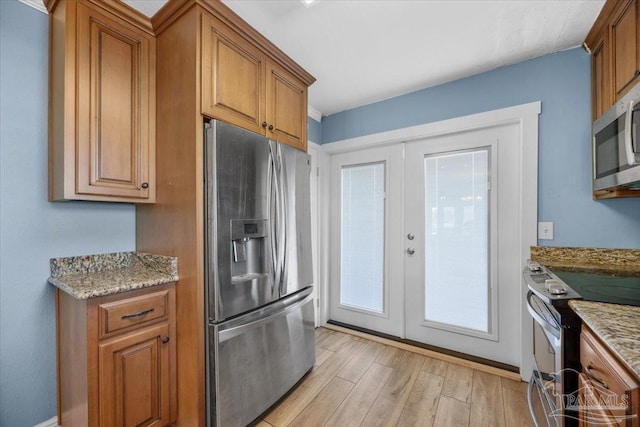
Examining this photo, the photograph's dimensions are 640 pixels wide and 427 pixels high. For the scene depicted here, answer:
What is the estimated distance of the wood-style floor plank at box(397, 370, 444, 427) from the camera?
5.20ft

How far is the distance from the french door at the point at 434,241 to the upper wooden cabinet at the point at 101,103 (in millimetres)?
1951

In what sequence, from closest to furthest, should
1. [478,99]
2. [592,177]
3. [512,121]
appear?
[592,177], [512,121], [478,99]

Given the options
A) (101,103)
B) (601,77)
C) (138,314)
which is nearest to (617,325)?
(601,77)

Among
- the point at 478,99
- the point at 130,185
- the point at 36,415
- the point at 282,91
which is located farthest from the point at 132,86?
the point at 478,99

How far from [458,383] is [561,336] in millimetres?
1159

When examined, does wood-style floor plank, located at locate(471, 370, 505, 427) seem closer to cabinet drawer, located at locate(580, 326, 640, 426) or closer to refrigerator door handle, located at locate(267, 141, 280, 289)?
cabinet drawer, located at locate(580, 326, 640, 426)

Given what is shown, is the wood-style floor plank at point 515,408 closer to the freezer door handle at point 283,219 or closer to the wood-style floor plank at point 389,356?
the wood-style floor plank at point 389,356

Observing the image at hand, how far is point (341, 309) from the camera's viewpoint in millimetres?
2973

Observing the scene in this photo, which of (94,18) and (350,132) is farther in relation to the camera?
(350,132)

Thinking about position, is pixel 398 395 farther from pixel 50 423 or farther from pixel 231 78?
pixel 231 78

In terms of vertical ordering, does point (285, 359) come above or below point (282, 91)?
below

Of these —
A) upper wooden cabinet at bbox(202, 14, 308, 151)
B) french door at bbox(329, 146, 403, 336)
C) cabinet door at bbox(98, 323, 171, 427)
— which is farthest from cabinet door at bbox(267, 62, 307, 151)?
cabinet door at bbox(98, 323, 171, 427)

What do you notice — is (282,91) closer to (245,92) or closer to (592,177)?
(245,92)

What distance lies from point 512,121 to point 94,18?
281 cm
